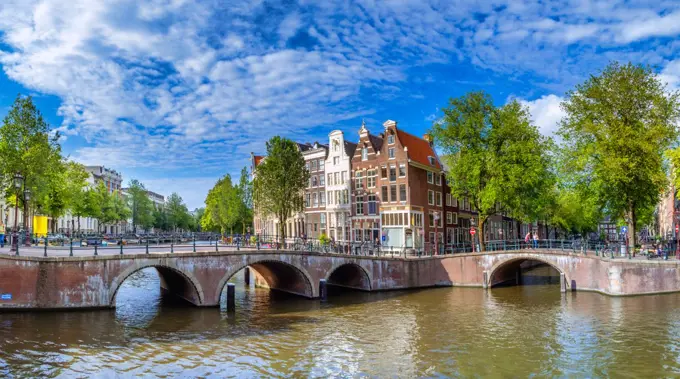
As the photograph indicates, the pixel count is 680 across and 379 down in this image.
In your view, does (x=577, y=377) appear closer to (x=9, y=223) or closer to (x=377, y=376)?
(x=377, y=376)

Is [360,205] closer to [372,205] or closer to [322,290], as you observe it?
[372,205]

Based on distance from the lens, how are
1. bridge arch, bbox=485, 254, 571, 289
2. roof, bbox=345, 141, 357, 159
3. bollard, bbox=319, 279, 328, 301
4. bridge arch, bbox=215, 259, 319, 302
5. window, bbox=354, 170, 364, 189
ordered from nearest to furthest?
bridge arch, bbox=215, 259, 319, 302 → bollard, bbox=319, 279, 328, 301 → bridge arch, bbox=485, 254, 571, 289 → window, bbox=354, 170, 364, 189 → roof, bbox=345, 141, 357, 159

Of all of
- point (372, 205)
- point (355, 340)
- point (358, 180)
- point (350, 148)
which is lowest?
point (355, 340)

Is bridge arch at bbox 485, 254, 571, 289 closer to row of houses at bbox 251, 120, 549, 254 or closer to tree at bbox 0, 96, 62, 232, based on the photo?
row of houses at bbox 251, 120, 549, 254

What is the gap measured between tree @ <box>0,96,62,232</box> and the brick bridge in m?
13.8

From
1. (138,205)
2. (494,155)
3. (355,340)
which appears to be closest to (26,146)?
(355,340)

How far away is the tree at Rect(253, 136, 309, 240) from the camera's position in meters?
49.9

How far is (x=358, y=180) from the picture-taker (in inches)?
2228

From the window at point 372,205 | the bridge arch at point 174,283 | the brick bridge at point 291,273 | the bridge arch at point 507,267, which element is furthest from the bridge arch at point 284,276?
the window at point 372,205

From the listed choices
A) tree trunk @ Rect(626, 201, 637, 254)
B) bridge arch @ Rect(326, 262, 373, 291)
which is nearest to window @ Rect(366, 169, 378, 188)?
bridge arch @ Rect(326, 262, 373, 291)

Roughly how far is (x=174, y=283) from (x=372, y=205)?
24524 millimetres

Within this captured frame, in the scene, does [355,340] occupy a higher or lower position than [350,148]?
lower

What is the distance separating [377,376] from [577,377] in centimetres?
685

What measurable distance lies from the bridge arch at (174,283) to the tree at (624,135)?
30919mm
